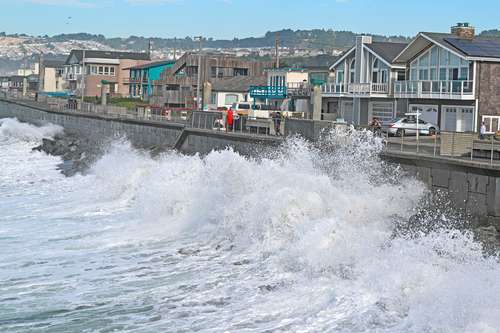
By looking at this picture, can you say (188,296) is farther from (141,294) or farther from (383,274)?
(383,274)

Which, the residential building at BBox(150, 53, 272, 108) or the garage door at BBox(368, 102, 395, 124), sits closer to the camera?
the garage door at BBox(368, 102, 395, 124)

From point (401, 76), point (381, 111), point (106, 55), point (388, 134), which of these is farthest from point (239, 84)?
point (106, 55)

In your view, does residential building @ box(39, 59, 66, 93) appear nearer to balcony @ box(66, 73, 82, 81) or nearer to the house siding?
balcony @ box(66, 73, 82, 81)

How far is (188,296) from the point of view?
14.1 m

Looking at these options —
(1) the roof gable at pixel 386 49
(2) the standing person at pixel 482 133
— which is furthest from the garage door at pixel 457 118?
(2) the standing person at pixel 482 133

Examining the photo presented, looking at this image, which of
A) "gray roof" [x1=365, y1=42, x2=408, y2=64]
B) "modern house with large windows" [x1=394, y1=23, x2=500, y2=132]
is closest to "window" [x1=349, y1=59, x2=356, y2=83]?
"gray roof" [x1=365, y1=42, x2=408, y2=64]

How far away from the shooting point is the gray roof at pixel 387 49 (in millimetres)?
41844

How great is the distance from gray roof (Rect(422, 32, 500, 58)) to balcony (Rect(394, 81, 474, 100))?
56.9 inches

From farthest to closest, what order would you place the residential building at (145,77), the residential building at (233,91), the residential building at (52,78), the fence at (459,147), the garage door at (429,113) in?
the residential building at (52,78), the residential building at (145,77), the residential building at (233,91), the garage door at (429,113), the fence at (459,147)

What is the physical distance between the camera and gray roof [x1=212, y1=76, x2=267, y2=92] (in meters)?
63.6

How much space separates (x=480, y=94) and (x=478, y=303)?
2498cm

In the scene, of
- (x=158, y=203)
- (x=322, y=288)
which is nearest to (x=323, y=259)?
(x=322, y=288)

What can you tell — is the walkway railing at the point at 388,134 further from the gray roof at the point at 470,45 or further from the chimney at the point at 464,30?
the chimney at the point at 464,30

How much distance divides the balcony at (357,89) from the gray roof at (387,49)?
58.7 inches
